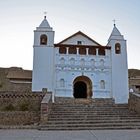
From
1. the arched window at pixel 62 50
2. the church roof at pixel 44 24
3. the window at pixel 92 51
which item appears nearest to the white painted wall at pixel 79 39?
the window at pixel 92 51

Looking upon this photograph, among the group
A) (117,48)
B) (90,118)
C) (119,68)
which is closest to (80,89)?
(119,68)

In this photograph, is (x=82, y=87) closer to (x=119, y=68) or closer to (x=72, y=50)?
(x=72, y=50)

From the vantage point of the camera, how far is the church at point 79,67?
23391 mm

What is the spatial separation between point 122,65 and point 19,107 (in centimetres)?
1334

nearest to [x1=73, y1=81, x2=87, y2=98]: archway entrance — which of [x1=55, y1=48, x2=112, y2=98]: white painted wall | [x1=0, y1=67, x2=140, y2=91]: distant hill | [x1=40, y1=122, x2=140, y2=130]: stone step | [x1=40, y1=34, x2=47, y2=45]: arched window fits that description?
[x1=55, y1=48, x2=112, y2=98]: white painted wall

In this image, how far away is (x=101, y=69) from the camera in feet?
79.9

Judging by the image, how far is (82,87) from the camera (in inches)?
1029

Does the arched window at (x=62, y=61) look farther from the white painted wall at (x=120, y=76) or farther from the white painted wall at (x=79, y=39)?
the white painted wall at (x=120, y=76)

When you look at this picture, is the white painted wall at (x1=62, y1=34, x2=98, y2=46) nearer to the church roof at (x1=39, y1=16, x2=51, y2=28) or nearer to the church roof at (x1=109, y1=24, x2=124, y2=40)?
the church roof at (x1=109, y1=24, x2=124, y2=40)

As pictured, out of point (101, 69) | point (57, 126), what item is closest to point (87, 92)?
point (101, 69)

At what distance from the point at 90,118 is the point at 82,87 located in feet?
42.9

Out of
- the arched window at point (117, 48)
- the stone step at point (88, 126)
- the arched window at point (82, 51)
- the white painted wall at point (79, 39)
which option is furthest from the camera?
the white painted wall at point (79, 39)

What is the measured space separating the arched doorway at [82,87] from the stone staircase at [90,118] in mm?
8123

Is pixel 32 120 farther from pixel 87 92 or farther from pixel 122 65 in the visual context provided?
pixel 122 65
